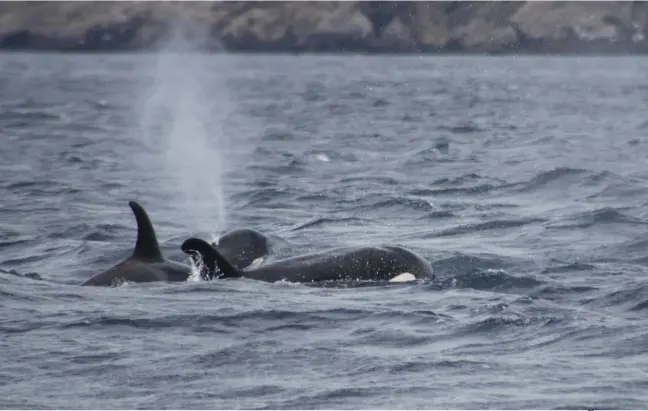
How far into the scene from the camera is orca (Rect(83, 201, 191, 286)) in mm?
14930

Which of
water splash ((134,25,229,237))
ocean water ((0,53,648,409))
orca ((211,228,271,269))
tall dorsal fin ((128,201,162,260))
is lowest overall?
water splash ((134,25,229,237))

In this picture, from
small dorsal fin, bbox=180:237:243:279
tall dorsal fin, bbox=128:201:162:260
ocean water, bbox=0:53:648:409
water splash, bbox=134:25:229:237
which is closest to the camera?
ocean water, bbox=0:53:648:409

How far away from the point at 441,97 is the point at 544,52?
11121 cm

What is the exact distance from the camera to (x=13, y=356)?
12.0 m

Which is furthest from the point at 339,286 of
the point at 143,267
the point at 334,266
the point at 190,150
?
the point at 190,150

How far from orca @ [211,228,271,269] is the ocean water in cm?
89

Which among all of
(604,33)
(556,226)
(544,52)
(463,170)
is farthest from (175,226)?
(544,52)

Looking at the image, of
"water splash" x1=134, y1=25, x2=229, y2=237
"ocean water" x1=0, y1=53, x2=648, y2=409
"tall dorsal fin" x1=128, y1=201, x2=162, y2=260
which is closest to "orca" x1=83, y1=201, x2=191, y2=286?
"tall dorsal fin" x1=128, y1=201, x2=162, y2=260

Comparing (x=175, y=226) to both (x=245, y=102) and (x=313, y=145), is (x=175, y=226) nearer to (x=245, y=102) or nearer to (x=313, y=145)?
(x=313, y=145)

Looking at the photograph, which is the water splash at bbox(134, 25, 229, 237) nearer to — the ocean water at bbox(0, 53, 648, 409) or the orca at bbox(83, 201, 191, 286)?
the ocean water at bbox(0, 53, 648, 409)


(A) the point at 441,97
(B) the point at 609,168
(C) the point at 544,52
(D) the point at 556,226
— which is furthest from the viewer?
(C) the point at 544,52

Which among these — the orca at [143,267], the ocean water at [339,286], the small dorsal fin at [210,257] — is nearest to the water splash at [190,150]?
the ocean water at [339,286]

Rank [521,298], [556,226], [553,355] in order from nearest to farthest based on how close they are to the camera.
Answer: [553,355] → [521,298] → [556,226]

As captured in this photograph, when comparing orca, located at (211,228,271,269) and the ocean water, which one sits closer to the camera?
the ocean water
